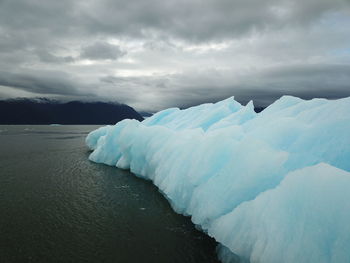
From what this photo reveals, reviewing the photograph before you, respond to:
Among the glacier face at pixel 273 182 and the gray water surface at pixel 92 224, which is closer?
the glacier face at pixel 273 182

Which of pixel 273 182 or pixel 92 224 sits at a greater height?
pixel 273 182

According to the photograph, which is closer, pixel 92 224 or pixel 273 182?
pixel 273 182

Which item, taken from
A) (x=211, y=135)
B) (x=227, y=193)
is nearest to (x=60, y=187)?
(x=211, y=135)

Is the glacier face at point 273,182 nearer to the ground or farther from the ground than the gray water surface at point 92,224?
farther from the ground

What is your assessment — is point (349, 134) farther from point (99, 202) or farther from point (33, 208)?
point (33, 208)

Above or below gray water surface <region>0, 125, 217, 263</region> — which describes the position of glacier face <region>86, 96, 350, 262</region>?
above

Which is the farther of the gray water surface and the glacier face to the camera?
the gray water surface
